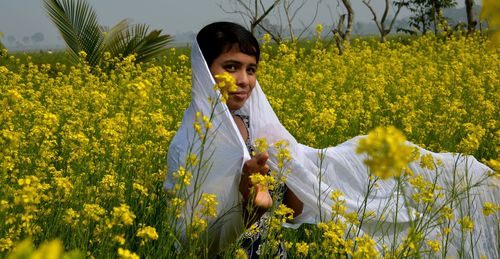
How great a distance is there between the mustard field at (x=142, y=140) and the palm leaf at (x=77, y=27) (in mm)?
1644

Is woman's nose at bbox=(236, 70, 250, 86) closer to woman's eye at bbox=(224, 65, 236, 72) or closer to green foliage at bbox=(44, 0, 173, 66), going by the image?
woman's eye at bbox=(224, 65, 236, 72)

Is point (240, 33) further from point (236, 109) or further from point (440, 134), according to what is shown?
point (440, 134)

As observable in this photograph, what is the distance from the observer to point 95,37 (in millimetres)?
8320

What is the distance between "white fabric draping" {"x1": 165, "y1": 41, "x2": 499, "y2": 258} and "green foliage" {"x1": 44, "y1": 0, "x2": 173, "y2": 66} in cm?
551

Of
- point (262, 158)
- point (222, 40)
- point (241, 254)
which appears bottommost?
point (241, 254)

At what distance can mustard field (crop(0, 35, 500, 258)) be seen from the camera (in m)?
1.89

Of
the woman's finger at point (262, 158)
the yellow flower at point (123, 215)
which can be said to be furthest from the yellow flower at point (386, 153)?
the woman's finger at point (262, 158)

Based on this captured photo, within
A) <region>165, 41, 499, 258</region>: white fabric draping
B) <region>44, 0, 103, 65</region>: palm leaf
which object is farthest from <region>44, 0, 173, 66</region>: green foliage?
<region>165, 41, 499, 258</region>: white fabric draping

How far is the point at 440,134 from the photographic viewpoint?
436cm

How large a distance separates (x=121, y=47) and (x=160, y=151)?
588 cm

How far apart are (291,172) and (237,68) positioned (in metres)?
0.50

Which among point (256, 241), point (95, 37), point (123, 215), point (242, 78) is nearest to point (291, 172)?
point (256, 241)

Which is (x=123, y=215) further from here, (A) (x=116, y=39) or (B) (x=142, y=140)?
(A) (x=116, y=39)

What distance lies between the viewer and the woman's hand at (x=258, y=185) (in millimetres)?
1935
